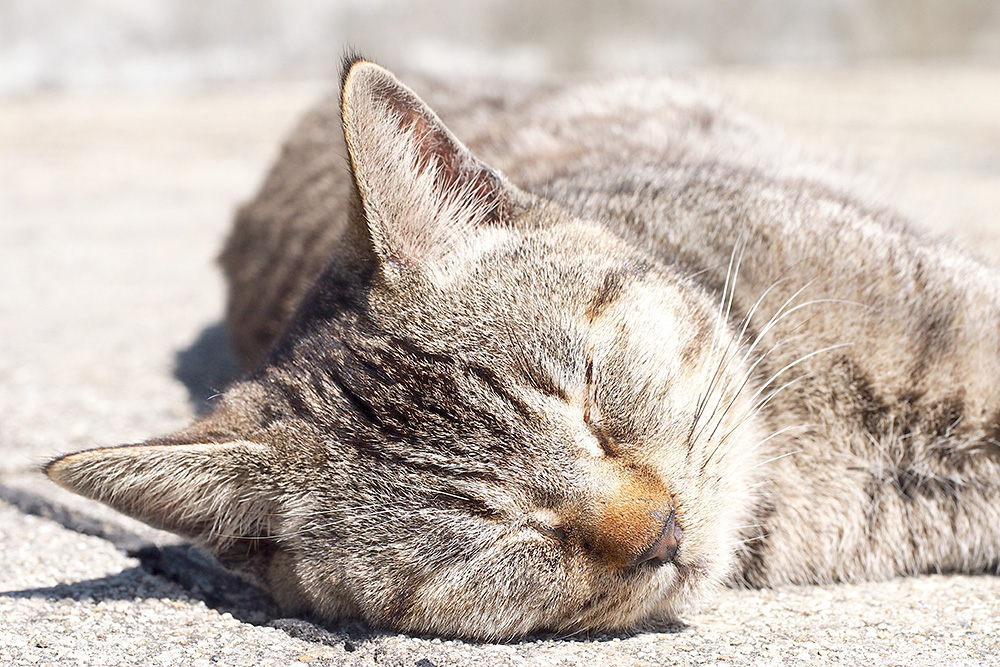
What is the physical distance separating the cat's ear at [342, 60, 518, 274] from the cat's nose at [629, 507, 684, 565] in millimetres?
785

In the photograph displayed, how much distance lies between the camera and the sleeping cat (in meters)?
1.91

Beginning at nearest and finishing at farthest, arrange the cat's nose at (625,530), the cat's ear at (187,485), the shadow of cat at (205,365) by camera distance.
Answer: the cat's nose at (625,530) → the cat's ear at (187,485) → the shadow of cat at (205,365)

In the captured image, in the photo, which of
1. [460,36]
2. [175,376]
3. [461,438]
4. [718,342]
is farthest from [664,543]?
[460,36]

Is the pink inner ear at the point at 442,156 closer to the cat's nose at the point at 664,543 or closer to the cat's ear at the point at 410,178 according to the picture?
the cat's ear at the point at 410,178

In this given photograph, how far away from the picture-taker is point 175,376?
4105mm

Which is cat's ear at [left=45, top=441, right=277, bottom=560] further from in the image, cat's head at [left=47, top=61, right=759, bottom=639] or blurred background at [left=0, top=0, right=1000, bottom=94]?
blurred background at [left=0, top=0, right=1000, bottom=94]

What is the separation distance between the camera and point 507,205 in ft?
7.68

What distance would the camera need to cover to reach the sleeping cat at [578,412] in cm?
191

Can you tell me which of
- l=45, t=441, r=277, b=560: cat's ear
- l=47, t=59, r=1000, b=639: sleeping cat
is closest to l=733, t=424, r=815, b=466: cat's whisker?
l=47, t=59, r=1000, b=639: sleeping cat

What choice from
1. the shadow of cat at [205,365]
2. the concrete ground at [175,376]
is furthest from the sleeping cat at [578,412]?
the shadow of cat at [205,365]

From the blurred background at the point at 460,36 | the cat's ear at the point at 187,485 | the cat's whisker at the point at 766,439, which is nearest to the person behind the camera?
the cat's ear at the point at 187,485

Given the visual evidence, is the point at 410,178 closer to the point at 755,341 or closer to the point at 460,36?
the point at 755,341

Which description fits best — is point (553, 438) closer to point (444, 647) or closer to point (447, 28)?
point (444, 647)

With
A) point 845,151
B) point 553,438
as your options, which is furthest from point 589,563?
point 845,151
